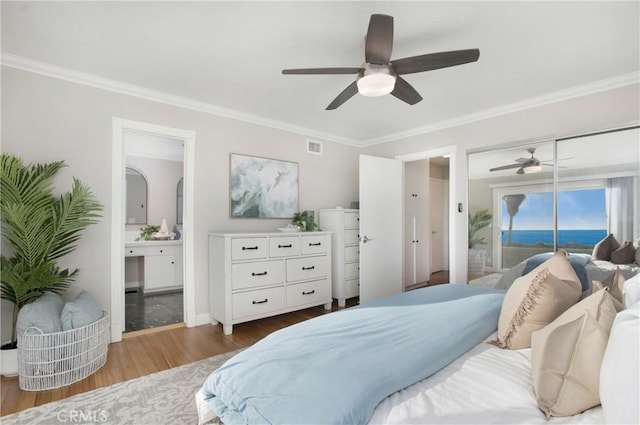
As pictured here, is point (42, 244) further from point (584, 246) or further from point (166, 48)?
point (584, 246)

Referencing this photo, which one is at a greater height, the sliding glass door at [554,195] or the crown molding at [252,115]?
the crown molding at [252,115]

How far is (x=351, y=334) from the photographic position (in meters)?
1.32

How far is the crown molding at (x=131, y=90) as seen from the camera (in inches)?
95.7

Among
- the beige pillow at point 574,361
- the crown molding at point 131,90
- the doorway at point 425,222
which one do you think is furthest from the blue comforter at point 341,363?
the doorway at point 425,222

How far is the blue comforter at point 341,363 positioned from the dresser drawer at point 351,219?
2.47 meters

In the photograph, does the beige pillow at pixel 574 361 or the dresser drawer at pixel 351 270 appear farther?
the dresser drawer at pixel 351 270

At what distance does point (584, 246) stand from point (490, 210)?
0.91 meters

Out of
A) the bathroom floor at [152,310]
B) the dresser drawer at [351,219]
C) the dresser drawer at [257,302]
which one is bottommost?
the bathroom floor at [152,310]

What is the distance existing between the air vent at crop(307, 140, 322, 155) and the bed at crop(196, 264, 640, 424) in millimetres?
3162

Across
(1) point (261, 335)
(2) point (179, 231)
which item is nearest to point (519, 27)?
(1) point (261, 335)

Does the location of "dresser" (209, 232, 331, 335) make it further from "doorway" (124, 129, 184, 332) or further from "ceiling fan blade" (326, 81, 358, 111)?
"ceiling fan blade" (326, 81, 358, 111)

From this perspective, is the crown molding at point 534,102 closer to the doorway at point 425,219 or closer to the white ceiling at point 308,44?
the white ceiling at point 308,44

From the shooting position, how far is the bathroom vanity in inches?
178

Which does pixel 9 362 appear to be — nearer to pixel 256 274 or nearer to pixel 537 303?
pixel 256 274
